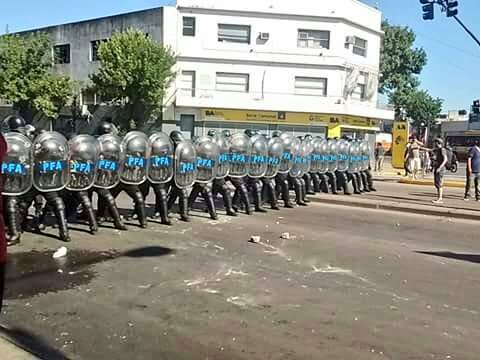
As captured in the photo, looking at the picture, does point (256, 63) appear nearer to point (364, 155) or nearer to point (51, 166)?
point (364, 155)

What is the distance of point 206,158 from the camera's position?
11227 mm

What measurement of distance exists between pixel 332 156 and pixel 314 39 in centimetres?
2126

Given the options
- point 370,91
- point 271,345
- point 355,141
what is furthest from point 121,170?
point 370,91

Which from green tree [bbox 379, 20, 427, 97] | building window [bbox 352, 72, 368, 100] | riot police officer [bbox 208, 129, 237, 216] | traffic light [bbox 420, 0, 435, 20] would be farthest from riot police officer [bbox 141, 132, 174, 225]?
green tree [bbox 379, 20, 427, 97]

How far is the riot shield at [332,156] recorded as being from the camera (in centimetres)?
1569

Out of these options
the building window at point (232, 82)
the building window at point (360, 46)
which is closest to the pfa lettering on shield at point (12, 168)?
the building window at point (232, 82)

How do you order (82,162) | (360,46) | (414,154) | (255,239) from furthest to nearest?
(360,46), (414,154), (255,239), (82,162)

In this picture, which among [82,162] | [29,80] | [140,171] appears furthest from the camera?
[29,80]

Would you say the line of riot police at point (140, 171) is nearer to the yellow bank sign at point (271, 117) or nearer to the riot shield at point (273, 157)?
the riot shield at point (273, 157)

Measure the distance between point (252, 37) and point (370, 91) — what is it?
9.19 metres

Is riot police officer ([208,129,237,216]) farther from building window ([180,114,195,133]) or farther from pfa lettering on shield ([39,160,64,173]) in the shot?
building window ([180,114,195,133])

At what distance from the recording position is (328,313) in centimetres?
564

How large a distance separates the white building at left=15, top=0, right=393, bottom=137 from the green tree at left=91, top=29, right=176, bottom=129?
1.51m

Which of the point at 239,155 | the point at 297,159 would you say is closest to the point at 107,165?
the point at 239,155
